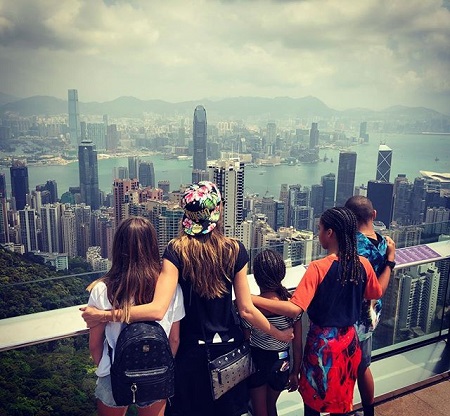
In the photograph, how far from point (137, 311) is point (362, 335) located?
0.86 m

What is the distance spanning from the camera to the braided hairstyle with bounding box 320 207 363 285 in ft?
4.12

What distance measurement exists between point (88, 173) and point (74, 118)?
8069 millimetres

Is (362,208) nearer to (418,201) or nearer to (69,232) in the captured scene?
(69,232)

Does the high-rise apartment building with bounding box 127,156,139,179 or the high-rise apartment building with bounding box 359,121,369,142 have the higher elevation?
the high-rise apartment building with bounding box 359,121,369,142

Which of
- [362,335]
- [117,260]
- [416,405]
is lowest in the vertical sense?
[416,405]

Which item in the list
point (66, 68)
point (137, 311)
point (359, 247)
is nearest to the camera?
point (137, 311)

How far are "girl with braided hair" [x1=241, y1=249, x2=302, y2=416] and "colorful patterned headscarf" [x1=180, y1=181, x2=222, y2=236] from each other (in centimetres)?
23

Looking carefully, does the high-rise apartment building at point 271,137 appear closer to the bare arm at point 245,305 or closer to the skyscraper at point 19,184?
the skyscraper at point 19,184

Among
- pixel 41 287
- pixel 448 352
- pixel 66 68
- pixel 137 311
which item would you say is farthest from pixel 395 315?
pixel 66 68

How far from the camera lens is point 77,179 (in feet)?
114

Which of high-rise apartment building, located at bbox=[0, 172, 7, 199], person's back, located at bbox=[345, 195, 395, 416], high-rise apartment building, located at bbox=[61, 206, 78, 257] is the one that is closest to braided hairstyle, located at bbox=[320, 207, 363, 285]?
person's back, located at bbox=[345, 195, 395, 416]

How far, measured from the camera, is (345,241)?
1270mm

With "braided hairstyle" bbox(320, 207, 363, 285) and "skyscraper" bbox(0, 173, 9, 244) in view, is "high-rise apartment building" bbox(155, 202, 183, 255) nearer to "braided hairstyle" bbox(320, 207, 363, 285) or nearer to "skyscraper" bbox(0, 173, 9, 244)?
"braided hairstyle" bbox(320, 207, 363, 285)

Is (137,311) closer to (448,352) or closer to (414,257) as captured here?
(414,257)
